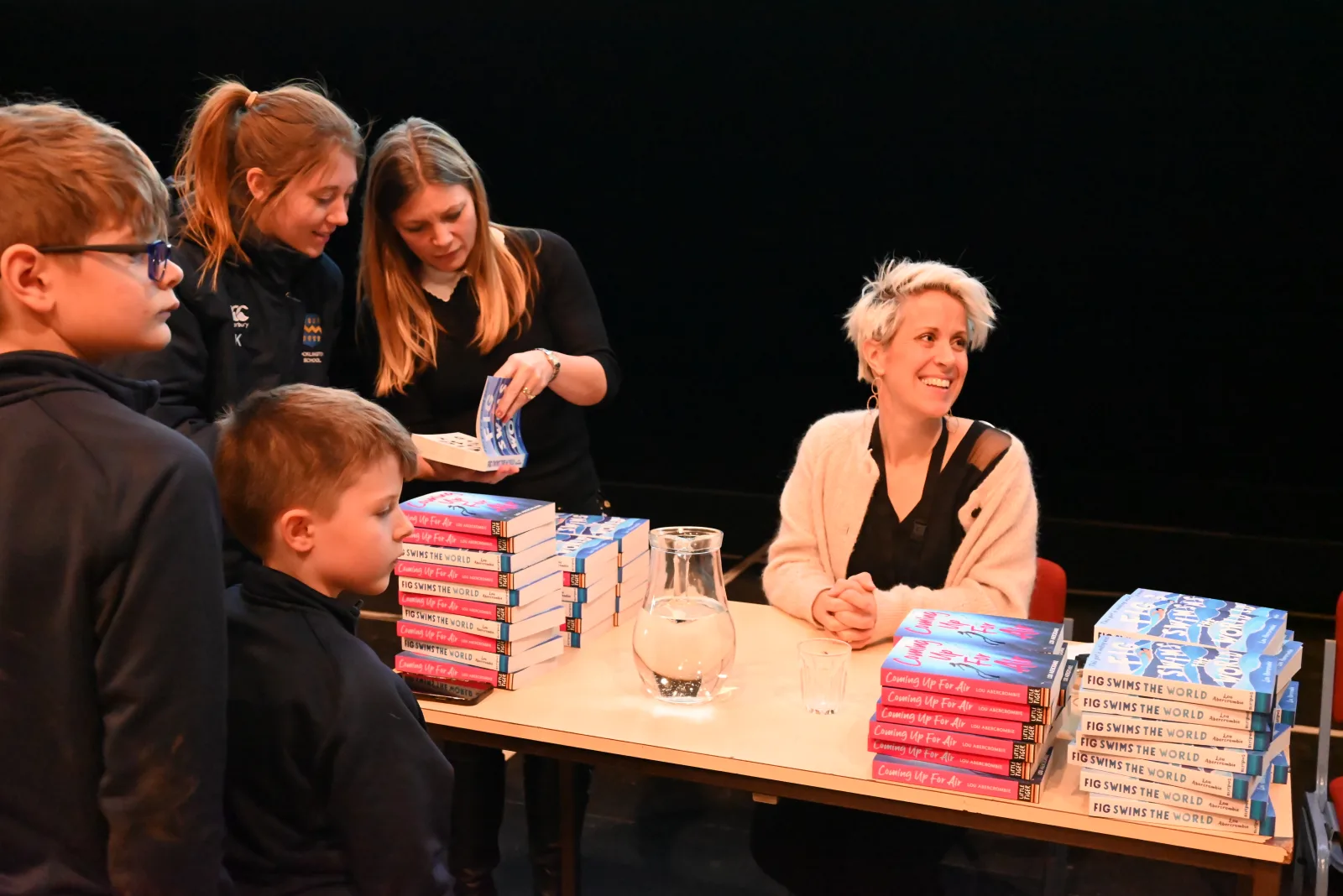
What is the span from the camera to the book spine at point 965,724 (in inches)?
66.1

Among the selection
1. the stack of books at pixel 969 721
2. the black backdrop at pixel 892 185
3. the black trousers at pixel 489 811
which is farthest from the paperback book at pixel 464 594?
the black backdrop at pixel 892 185

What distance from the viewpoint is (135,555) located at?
3.95 ft

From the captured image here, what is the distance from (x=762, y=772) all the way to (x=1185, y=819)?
22.9 inches

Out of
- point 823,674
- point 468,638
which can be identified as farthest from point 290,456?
point 823,674

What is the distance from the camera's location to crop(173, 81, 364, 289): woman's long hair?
2092 mm

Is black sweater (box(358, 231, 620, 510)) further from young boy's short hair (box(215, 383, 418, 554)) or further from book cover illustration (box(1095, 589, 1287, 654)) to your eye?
book cover illustration (box(1095, 589, 1287, 654))

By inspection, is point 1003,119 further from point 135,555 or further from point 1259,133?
point 135,555

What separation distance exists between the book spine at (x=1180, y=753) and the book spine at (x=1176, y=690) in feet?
0.21

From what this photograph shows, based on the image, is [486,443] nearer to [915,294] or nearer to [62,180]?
[915,294]

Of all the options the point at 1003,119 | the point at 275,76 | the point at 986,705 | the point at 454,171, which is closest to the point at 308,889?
the point at 986,705

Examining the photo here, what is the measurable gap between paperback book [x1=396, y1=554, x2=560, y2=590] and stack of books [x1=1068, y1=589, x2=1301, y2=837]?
0.91 meters

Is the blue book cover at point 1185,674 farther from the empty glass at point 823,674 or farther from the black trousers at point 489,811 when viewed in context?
the black trousers at point 489,811

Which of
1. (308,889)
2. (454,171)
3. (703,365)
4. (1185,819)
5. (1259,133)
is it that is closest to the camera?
(308,889)

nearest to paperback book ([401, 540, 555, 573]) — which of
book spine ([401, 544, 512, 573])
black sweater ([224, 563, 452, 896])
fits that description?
book spine ([401, 544, 512, 573])
